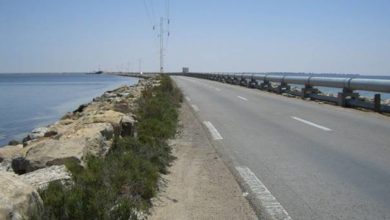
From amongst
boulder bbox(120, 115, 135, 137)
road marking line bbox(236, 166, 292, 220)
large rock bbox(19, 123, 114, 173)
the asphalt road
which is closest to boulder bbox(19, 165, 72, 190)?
large rock bbox(19, 123, 114, 173)

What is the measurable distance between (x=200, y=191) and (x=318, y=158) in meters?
3.02

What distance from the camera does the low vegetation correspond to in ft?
16.5

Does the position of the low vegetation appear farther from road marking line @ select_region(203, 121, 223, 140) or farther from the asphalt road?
road marking line @ select_region(203, 121, 223, 140)

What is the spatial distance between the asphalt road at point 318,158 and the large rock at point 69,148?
263cm

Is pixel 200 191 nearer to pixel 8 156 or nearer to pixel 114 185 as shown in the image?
pixel 114 185

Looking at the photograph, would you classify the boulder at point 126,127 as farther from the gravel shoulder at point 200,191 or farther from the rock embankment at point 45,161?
the gravel shoulder at point 200,191

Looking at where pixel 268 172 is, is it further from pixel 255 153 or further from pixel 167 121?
pixel 167 121

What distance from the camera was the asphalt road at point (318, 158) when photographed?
20.7 ft

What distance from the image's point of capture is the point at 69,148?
7559 millimetres

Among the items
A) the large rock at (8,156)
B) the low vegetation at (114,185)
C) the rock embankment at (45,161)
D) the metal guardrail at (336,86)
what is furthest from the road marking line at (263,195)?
the metal guardrail at (336,86)

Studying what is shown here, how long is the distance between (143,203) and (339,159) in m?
4.39

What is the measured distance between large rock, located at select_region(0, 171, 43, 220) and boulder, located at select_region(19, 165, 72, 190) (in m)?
0.77

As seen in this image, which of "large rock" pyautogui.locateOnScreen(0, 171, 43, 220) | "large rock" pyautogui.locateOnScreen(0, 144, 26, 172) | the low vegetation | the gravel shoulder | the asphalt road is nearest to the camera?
"large rock" pyautogui.locateOnScreen(0, 171, 43, 220)

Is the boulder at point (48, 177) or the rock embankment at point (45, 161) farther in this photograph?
the boulder at point (48, 177)
